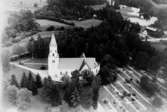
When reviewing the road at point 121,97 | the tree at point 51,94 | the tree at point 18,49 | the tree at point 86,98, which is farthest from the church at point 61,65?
the tree at point 18,49

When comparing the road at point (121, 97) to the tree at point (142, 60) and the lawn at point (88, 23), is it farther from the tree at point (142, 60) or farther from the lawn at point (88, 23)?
the lawn at point (88, 23)

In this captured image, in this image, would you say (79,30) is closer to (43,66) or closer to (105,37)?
(105,37)

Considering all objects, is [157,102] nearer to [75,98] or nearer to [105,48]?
[75,98]

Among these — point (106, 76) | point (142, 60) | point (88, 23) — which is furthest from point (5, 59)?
point (88, 23)

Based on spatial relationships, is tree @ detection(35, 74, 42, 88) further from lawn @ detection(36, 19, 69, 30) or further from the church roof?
lawn @ detection(36, 19, 69, 30)

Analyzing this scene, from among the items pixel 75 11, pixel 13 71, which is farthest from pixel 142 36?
pixel 13 71

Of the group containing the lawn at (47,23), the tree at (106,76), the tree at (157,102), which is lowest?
the tree at (157,102)

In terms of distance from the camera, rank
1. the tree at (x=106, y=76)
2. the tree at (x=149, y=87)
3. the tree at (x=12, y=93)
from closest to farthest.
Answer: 1. the tree at (x=12, y=93)
2. the tree at (x=149, y=87)
3. the tree at (x=106, y=76)

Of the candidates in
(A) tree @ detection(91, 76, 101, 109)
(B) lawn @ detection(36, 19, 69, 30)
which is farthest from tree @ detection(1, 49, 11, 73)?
(B) lawn @ detection(36, 19, 69, 30)

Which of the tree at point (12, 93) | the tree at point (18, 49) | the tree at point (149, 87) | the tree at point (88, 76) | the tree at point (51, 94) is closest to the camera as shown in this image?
the tree at point (12, 93)
